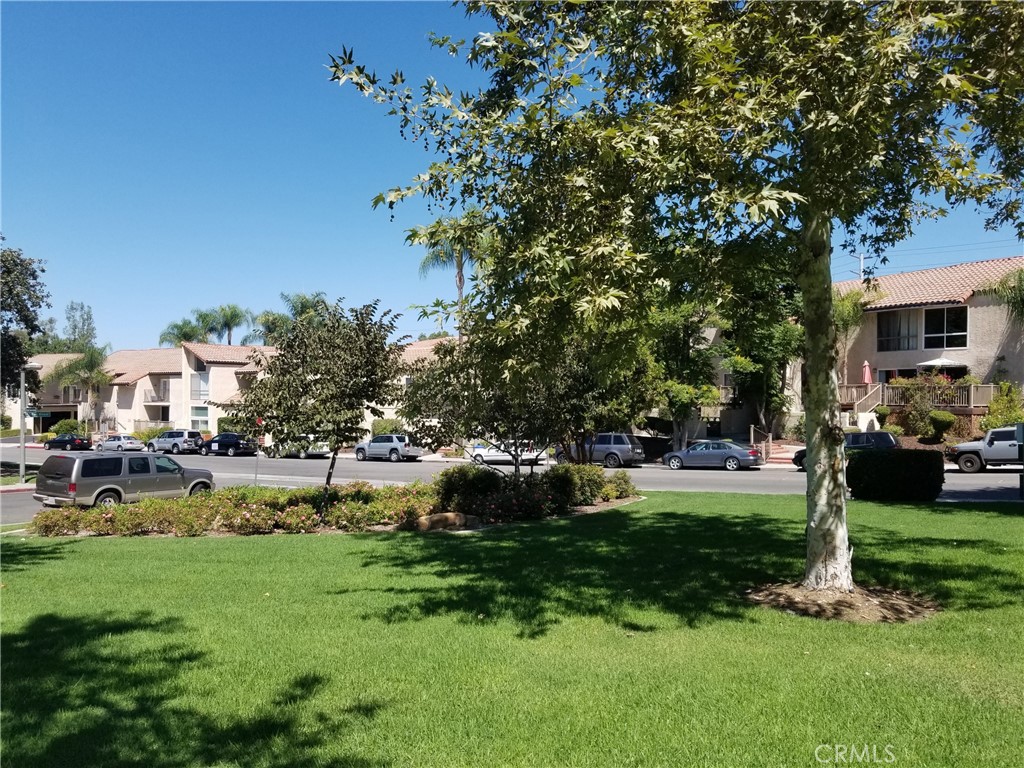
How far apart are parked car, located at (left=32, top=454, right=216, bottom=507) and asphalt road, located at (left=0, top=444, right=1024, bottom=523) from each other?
4.05 feet

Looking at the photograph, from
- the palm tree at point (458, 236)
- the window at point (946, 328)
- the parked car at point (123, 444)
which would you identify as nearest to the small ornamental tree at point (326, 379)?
the palm tree at point (458, 236)

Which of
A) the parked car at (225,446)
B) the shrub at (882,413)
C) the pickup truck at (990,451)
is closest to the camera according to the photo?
the pickup truck at (990,451)

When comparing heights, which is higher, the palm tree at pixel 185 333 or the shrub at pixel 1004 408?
the palm tree at pixel 185 333

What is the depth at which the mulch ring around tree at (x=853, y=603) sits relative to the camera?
666 centimetres

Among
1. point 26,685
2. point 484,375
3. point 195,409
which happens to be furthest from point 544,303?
point 195,409

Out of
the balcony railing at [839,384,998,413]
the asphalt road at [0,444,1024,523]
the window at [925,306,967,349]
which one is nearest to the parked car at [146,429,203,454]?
the asphalt road at [0,444,1024,523]

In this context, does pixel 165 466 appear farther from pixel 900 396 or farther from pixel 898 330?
pixel 898 330

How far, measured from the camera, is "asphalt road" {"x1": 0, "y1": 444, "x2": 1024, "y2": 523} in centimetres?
2040

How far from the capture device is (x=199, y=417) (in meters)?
62.2

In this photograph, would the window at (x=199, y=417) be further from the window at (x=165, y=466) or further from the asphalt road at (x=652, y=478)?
the window at (x=165, y=466)

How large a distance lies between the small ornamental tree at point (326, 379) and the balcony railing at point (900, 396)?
2342cm

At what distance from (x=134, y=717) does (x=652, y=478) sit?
24.3 metres

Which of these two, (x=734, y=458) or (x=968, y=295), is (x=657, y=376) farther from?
(x=968, y=295)

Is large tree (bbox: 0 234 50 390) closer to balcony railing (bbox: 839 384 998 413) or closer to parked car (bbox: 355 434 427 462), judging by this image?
parked car (bbox: 355 434 427 462)
